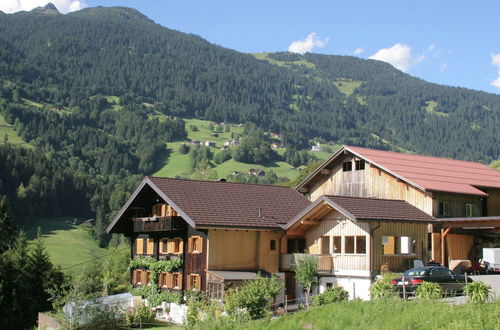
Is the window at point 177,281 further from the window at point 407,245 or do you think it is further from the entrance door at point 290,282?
the window at point 407,245

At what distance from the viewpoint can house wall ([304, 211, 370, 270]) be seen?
40125mm

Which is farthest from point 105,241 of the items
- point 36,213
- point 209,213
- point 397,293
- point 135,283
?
point 397,293

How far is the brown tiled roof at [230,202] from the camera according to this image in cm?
4244

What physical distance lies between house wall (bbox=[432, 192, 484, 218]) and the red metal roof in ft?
1.76

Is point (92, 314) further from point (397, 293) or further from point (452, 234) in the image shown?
point (452, 234)

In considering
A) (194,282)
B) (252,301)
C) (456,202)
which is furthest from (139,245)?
(456,202)

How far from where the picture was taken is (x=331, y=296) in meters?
36.2

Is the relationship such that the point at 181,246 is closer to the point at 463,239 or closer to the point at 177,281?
the point at 177,281

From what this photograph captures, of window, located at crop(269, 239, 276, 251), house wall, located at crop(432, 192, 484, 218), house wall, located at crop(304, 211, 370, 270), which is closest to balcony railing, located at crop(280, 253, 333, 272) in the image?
house wall, located at crop(304, 211, 370, 270)

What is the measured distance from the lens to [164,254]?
47938mm

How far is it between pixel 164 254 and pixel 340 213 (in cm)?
1300

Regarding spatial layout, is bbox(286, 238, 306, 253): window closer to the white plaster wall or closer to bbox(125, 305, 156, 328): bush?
the white plaster wall

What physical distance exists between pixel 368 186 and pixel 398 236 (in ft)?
25.1

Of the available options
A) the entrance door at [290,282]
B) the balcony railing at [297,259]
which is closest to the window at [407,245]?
the balcony railing at [297,259]
